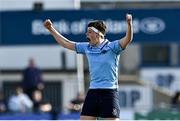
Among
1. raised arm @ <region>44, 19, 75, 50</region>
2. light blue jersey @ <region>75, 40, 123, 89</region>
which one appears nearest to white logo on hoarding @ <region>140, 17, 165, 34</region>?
raised arm @ <region>44, 19, 75, 50</region>

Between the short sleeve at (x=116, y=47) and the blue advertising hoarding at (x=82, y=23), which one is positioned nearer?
the short sleeve at (x=116, y=47)

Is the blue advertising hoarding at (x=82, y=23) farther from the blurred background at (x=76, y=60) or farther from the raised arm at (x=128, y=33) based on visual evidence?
the raised arm at (x=128, y=33)

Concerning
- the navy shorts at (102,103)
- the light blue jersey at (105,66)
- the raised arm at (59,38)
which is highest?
the raised arm at (59,38)

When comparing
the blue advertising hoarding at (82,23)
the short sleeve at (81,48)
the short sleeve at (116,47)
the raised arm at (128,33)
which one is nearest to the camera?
the raised arm at (128,33)

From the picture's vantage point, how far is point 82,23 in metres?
17.6

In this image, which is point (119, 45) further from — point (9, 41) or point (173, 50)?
point (173, 50)

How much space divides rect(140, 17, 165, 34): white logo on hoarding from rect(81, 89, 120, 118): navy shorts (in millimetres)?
7139

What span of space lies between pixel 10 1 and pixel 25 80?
2356 millimetres

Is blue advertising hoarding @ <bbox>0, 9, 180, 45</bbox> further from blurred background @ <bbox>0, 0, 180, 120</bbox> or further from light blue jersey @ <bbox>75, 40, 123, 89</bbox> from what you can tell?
light blue jersey @ <bbox>75, 40, 123, 89</bbox>

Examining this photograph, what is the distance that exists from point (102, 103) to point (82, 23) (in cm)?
704

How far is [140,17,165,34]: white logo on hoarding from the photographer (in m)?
17.8

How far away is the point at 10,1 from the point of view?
23.7 metres

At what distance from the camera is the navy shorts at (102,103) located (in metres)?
→ 10.7

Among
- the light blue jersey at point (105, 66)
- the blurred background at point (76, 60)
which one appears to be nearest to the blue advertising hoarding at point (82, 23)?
the blurred background at point (76, 60)
